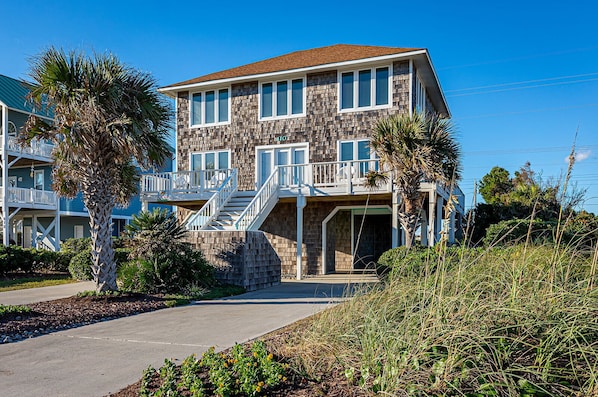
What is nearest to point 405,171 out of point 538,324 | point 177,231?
point 177,231

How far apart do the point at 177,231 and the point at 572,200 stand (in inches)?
351

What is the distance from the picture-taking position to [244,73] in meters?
19.0

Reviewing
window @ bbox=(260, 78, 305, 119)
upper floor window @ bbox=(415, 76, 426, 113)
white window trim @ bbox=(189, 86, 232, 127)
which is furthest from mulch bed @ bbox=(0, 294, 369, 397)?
upper floor window @ bbox=(415, 76, 426, 113)

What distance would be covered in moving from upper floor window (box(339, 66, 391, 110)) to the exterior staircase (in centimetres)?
484

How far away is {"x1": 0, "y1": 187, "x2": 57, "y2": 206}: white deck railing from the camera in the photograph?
74.7 feet

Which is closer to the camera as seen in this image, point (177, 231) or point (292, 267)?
point (177, 231)

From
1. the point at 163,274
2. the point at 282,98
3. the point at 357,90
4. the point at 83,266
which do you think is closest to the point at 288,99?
the point at 282,98

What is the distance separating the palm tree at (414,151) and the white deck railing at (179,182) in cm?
716

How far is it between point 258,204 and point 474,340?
1168 cm

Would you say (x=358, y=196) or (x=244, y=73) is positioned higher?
(x=244, y=73)

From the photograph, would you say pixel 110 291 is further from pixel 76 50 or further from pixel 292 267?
pixel 292 267

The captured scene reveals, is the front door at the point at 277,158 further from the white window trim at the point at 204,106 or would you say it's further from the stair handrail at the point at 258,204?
the white window trim at the point at 204,106

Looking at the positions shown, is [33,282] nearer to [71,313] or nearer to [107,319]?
[71,313]

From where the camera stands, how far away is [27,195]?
23531 millimetres
